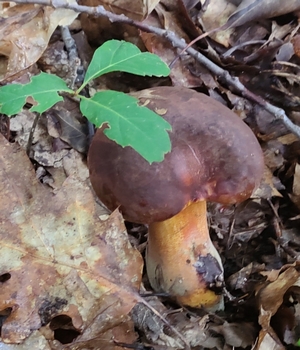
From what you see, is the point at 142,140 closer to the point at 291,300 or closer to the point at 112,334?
the point at 112,334

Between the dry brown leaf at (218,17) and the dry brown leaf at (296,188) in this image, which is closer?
the dry brown leaf at (296,188)

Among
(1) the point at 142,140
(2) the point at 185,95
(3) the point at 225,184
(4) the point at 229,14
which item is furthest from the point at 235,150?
(4) the point at 229,14

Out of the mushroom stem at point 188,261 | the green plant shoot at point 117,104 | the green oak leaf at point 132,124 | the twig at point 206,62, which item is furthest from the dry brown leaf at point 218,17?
the green oak leaf at point 132,124

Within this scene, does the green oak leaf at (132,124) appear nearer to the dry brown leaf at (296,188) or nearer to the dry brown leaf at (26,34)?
the dry brown leaf at (26,34)

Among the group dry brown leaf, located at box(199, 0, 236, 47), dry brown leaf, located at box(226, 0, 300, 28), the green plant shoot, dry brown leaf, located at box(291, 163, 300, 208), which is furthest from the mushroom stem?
dry brown leaf, located at box(226, 0, 300, 28)

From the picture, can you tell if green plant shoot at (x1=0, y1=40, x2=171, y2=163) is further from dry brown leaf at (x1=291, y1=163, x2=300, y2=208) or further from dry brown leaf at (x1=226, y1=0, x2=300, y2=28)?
dry brown leaf at (x1=226, y1=0, x2=300, y2=28)

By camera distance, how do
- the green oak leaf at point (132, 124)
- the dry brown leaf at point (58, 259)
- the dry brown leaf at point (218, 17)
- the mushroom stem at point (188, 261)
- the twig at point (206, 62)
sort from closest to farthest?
the green oak leaf at point (132, 124), the dry brown leaf at point (58, 259), the mushroom stem at point (188, 261), the twig at point (206, 62), the dry brown leaf at point (218, 17)
